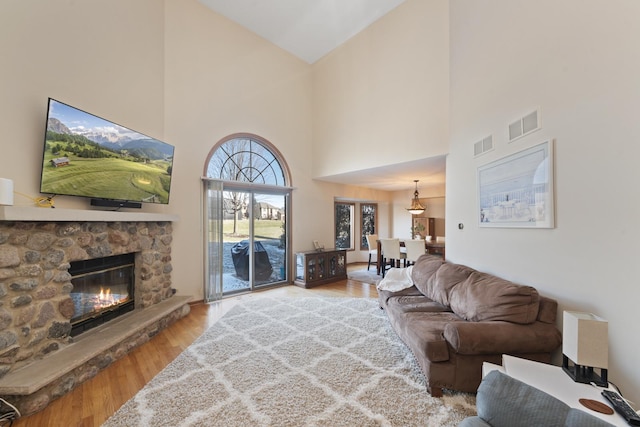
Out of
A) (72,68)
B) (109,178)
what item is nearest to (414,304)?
(109,178)

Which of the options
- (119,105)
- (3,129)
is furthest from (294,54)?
(3,129)

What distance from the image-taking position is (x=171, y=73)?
4184 mm

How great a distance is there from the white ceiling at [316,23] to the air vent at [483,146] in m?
0.81

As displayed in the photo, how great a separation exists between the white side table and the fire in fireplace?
3794 mm

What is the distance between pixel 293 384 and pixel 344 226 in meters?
6.06

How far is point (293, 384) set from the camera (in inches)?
88.1

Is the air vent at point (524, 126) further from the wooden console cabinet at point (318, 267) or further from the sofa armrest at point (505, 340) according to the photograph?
the wooden console cabinet at point (318, 267)

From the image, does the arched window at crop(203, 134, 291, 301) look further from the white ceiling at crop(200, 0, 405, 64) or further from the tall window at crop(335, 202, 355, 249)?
the tall window at crop(335, 202, 355, 249)

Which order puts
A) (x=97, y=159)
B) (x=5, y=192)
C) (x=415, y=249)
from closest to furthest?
(x=5, y=192), (x=97, y=159), (x=415, y=249)

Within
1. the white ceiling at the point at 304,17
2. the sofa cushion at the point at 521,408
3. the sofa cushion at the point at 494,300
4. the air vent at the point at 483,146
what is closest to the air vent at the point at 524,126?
the air vent at the point at 483,146

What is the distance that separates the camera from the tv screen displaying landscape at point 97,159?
2416 mm

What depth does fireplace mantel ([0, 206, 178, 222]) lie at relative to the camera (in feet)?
6.38

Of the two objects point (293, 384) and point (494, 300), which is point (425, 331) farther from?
point (293, 384)

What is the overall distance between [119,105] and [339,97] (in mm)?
3897
